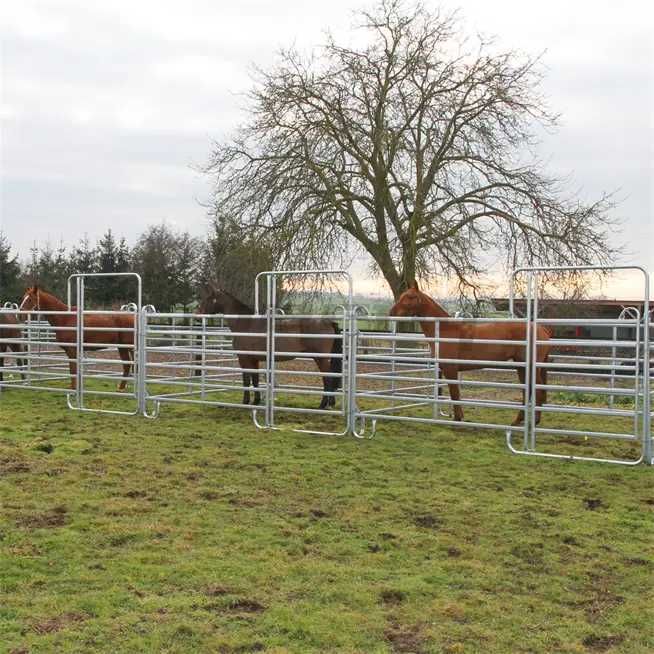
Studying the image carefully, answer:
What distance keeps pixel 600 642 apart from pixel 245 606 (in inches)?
53.3

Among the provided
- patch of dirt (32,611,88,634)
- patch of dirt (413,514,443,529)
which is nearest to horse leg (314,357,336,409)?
patch of dirt (413,514,443,529)

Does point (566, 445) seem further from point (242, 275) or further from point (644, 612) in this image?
point (242, 275)

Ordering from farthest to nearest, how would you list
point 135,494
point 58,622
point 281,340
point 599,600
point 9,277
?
point 9,277 < point 281,340 < point 135,494 < point 599,600 < point 58,622

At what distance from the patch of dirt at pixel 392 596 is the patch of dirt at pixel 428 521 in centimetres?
110

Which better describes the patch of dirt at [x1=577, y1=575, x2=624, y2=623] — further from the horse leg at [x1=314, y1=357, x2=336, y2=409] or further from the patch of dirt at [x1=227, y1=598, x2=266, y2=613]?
the horse leg at [x1=314, y1=357, x2=336, y2=409]

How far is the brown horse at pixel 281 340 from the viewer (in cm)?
904

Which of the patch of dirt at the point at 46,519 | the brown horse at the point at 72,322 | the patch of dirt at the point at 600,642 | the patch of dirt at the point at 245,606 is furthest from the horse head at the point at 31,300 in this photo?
the patch of dirt at the point at 600,642

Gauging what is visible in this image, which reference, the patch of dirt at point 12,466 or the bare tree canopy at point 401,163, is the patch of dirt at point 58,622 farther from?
the bare tree canopy at point 401,163

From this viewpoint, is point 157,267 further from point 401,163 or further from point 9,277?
point 401,163

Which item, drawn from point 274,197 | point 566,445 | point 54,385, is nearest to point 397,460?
point 566,445

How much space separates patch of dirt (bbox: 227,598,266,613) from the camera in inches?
119

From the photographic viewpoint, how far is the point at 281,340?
9062 millimetres

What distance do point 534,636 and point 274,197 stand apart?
12928mm

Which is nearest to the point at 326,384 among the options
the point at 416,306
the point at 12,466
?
the point at 416,306
